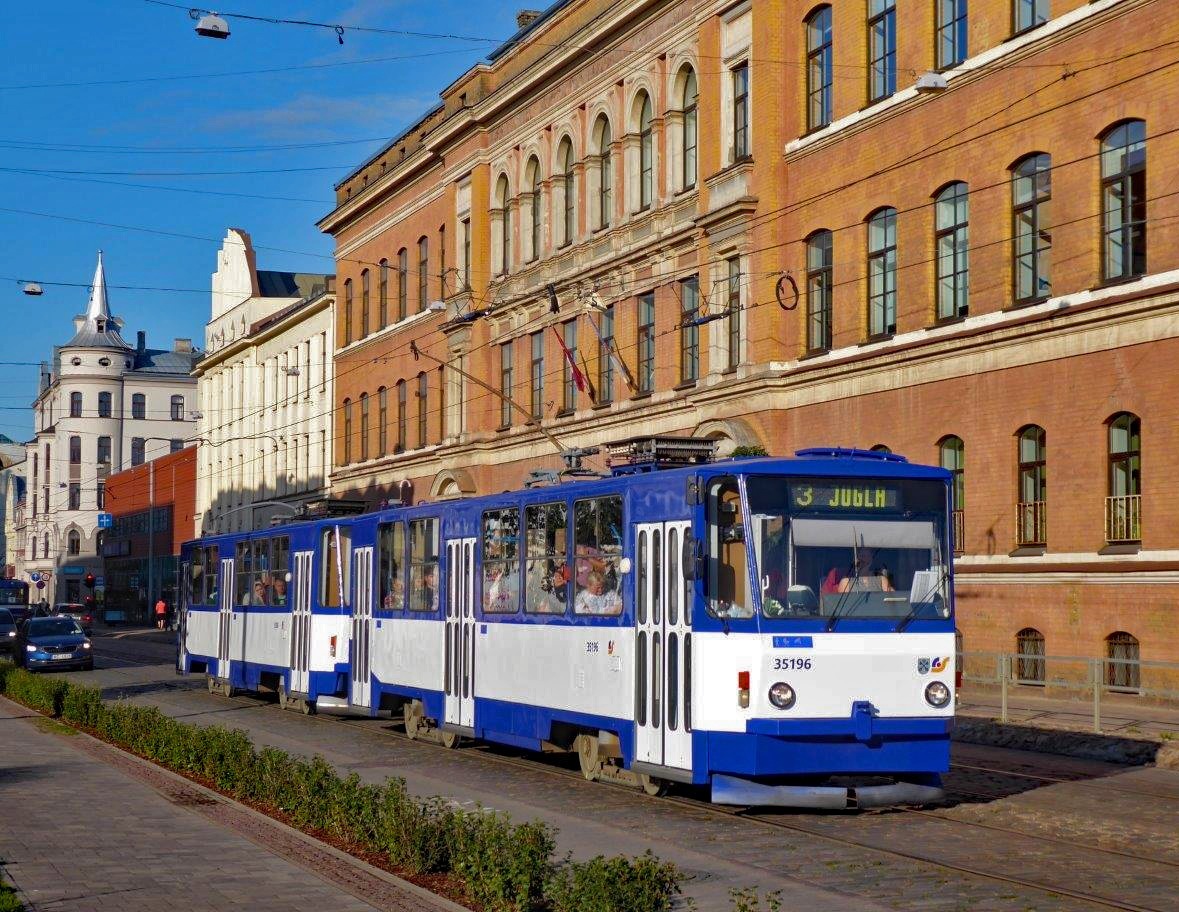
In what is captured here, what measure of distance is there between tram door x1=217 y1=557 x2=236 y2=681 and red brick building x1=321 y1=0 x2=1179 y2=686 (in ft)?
35.2

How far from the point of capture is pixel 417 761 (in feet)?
71.5

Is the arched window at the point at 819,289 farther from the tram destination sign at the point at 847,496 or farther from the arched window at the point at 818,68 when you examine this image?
the tram destination sign at the point at 847,496

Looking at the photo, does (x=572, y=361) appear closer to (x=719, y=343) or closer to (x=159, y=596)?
(x=719, y=343)

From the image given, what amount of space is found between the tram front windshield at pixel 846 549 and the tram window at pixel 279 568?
55.9 feet

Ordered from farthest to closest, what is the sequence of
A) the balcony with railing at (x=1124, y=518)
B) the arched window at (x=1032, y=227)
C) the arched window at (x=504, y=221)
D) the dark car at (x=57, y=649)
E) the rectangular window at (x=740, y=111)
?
the arched window at (x=504, y=221)
the dark car at (x=57, y=649)
the rectangular window at (x=740, y=111)
the arched window at (x=1032, y=227)
the balcony with railing at (x=1124, y=518)

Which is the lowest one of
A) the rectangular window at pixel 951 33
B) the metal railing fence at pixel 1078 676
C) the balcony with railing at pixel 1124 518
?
the metal railing fence at pixel 1078 676

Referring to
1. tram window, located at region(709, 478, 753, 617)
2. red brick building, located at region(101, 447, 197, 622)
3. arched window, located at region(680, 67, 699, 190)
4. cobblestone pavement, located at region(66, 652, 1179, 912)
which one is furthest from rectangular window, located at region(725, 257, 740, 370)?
red brick building, located at region(101, 447, 197, 622)

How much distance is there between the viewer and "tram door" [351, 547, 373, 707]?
2673 cm

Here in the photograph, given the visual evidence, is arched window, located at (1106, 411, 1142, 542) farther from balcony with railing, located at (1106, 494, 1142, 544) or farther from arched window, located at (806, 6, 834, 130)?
arched window, located at (806, 6, 834, 130)

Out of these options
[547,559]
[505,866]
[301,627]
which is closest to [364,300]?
[301,627]

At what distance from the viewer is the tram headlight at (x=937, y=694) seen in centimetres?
1599

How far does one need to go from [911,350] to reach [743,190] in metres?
7.21

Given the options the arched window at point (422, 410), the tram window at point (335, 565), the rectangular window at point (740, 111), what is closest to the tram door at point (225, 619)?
the tram window at point (335, 565)

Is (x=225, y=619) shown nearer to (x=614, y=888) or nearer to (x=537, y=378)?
(x=537, y=378)
